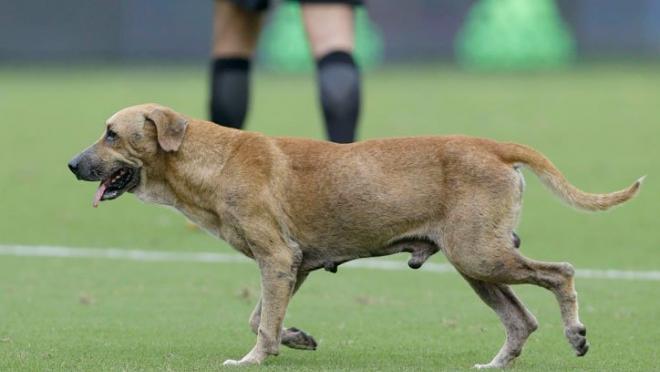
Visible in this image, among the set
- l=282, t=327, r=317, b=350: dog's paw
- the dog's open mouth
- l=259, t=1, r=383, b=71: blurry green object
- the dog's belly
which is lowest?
l=259, t=1, r=383, b=71: blurry green object

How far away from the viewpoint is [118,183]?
5.46m

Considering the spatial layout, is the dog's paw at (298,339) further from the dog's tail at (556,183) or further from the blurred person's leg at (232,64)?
the blurred person's leg at (232,64)

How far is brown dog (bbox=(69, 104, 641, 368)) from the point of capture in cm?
509

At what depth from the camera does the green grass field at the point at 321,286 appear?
5.39m

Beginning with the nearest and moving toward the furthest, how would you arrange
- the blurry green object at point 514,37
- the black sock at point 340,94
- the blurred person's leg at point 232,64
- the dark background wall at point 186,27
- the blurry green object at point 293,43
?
the black sock at point 340,94, the blurred person's leg at point 232,64, the blurry green object at point 514,37, the blurry green object at point 293,43, the dark background wall at point 186,27

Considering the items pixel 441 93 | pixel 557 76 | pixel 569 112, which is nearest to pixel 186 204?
pixel 569 112

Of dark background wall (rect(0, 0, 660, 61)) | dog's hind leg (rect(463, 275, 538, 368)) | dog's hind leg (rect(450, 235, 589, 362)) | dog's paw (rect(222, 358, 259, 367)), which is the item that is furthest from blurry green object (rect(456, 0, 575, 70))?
dog's paw (rect(222, 358, 259, 367))

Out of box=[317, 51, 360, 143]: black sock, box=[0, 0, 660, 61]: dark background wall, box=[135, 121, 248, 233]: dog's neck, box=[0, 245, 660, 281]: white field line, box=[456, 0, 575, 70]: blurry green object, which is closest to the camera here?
box=[135, 121, 248, 233]: dog's neck

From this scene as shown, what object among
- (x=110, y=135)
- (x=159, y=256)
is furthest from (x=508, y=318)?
(x=159, y=256)

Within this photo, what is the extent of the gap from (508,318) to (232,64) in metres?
3.39

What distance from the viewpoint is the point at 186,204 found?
17.7ft

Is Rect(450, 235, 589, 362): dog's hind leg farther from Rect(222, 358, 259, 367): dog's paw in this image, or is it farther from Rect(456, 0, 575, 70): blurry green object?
Rect(456, 0, 575, 70): blurry green object

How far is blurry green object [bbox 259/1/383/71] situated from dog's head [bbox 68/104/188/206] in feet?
51.0

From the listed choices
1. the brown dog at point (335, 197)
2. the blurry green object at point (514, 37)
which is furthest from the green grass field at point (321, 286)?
the blurry green object at point (514, 37)
